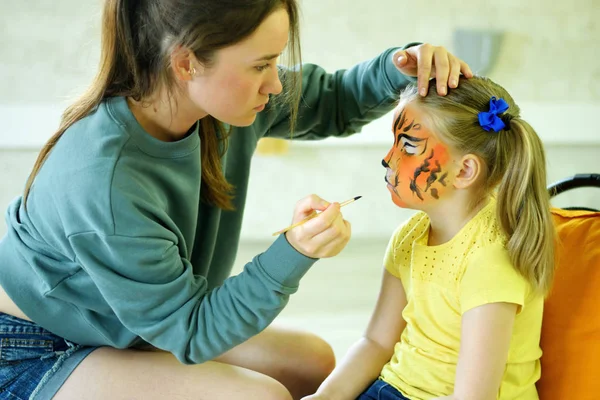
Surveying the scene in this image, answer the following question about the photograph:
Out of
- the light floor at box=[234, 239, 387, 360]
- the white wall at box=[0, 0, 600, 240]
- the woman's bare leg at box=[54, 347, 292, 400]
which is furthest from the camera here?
the white wall at box=[0, 0, 600, 240]

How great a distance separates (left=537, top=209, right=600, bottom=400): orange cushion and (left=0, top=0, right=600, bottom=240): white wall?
68.0 inches

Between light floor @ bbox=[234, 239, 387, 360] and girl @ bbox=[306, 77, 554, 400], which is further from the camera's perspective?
light floor @ bbox=[234, 239, 387, 360]

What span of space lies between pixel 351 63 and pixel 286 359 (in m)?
1.77

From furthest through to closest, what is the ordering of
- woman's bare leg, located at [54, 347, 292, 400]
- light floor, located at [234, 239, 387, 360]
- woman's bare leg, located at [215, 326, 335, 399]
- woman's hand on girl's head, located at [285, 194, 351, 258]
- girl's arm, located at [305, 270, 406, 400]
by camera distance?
light floor, located at [234, 239, 387, 360], woman's bare leg, located at [215, 326, 335, 399], girl's arm, located at [305, 270, 406, 400], woman's bare leg, located at [54, 347, 292, 400], woman's hand on girl's head, located at [285, 194, 351, 258]

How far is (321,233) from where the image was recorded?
→ 1094mm

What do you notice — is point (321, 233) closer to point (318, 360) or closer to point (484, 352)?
point (484, 352)

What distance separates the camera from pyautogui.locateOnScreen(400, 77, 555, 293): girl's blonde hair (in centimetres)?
114

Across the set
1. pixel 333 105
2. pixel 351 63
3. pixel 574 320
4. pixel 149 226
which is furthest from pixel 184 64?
pixel 351 63

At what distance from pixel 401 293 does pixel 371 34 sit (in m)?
1.84

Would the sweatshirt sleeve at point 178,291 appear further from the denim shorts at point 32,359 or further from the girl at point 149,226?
the denim shorts at point 32,359

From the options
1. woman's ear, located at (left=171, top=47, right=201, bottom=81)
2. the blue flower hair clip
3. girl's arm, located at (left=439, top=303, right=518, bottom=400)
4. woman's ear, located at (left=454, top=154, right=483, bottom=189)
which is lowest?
girl's arm, located at (left=439, top=303, right=518, bottom=400)

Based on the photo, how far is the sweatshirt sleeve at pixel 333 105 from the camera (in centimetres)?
152

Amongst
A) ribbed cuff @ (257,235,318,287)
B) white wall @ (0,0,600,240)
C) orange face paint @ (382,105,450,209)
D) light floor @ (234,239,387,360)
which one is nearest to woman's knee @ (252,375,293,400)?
ribbed cuff @ (257,235,318,287)

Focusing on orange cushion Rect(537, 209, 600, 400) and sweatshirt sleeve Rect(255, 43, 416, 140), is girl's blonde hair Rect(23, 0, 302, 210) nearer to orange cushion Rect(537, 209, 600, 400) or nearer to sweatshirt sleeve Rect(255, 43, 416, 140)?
sweatshirt sleeve Rect(255, 43, 416, 140)
